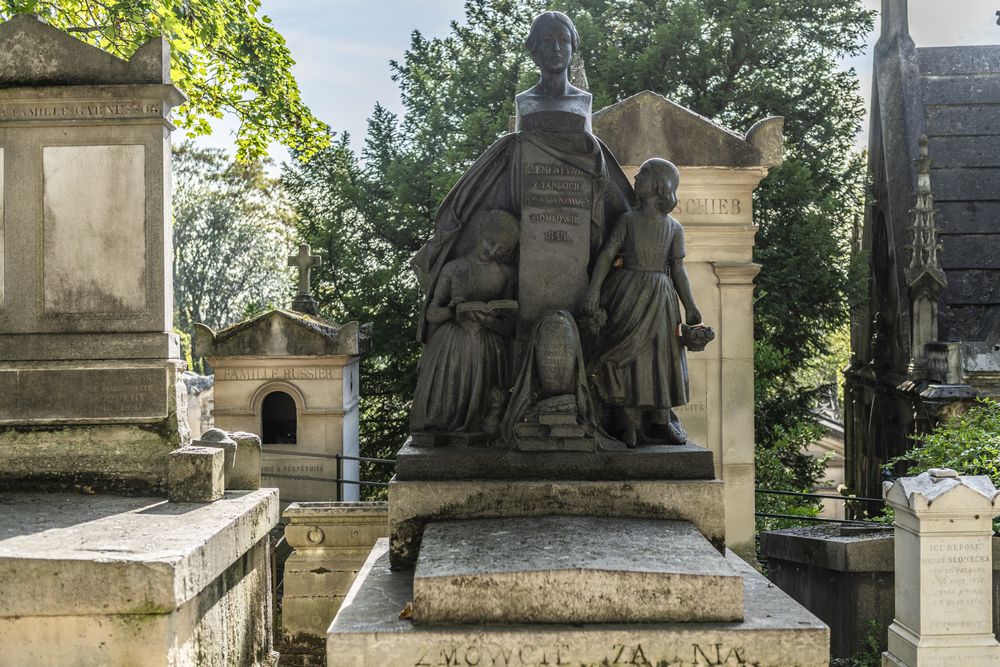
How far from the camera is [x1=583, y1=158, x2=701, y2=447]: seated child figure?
524 cm

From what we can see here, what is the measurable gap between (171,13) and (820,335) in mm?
10448

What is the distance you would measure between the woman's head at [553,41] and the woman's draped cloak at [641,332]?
958mm

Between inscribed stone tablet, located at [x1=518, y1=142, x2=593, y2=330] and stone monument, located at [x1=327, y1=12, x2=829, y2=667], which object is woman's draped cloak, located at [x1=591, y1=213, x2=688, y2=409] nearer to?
stone monument, located at [x1=327, y1=12, x2=829, y2=667]

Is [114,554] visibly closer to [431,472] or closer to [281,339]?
[431,472]

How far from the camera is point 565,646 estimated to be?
3.81 meters

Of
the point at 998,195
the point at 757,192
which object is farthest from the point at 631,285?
the point at 998,195

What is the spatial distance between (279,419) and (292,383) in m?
0.72

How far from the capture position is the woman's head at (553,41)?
18.1 feet

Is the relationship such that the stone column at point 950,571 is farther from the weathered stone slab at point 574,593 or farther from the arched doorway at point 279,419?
the arched doorway at point 279,419

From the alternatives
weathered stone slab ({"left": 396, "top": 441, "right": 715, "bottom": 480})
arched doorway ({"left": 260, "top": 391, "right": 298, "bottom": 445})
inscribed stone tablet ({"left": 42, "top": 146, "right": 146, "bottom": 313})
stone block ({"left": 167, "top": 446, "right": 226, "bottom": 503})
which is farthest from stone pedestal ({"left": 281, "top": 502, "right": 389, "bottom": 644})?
arched doorway ({"left": 260, "top": 391, "right": 298, "bottom": 445})

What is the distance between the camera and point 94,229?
687 centimetres

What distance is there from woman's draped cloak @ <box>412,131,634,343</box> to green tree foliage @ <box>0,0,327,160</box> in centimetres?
675

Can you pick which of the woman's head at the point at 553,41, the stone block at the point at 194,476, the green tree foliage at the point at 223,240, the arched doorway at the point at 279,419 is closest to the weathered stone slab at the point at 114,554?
the stone block at the point at 194,476

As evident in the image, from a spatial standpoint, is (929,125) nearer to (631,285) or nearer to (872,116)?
Result: (872,116)
